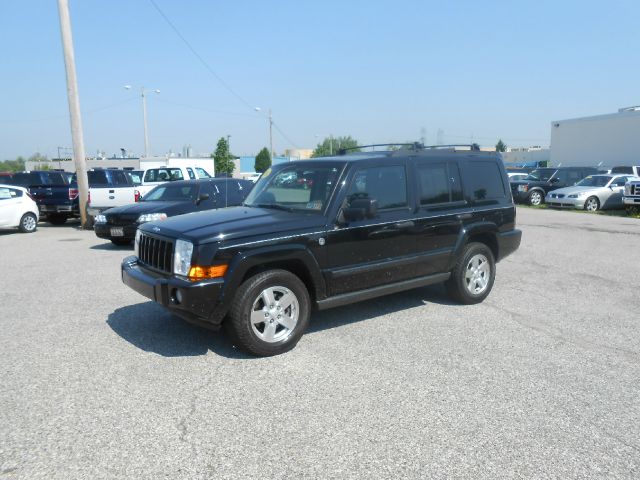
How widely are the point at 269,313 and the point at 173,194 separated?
7727 mm

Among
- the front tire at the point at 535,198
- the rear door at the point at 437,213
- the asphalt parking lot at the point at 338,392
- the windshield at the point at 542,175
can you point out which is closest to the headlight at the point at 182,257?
the asphalt parking lot at the point at 338,392

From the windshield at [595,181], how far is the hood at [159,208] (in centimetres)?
1748

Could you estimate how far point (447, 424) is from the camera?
3.56 m

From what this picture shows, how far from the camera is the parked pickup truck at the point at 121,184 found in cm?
1477

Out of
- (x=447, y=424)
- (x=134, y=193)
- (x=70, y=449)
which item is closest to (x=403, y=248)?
(x=447, y=424)

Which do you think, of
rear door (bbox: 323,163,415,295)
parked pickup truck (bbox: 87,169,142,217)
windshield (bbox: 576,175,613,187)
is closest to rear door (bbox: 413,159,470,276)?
rear door (bbox: 323,163,415,295)

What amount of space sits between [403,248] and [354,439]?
8.94 ft

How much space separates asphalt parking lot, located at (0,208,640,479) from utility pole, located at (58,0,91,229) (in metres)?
9.27

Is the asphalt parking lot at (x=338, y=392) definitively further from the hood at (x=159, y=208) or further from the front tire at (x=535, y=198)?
the front tire at (x=535, y=198)

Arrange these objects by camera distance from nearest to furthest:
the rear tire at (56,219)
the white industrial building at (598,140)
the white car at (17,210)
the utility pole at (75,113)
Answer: the white car at (17,210), the utility pole at (75,113), the rear tire at (56,219), the white industrial building at (598,140)

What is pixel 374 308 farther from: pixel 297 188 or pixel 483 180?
pixel 483 180

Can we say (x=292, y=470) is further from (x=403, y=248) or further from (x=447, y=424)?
(x=403, y=248)

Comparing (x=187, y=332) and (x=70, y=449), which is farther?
(x=187, y=332)

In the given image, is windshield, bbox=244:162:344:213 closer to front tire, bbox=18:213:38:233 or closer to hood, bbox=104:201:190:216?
hood, bbox=104:201:190:216
